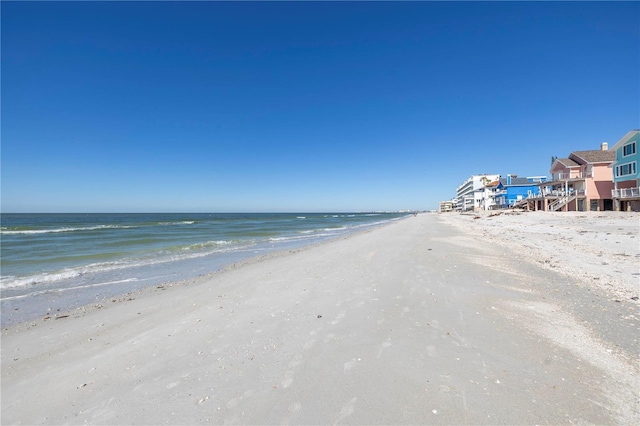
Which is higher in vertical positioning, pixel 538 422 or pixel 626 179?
pixel 626 179

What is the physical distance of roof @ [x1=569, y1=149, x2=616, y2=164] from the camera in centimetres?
3477

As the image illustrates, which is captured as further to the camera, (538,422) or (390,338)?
(390,338)

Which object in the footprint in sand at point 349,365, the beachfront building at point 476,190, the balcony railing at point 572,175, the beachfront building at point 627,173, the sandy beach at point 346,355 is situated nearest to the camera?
the sandy beach at point 346,355

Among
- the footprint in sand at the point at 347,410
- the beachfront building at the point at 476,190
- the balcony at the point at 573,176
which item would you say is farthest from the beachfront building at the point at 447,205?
the footprint in sand at the point at 347,410

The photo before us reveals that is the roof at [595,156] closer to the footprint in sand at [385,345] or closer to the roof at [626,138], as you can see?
→ the roof at [626,138]

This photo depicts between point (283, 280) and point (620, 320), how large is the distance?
707cm

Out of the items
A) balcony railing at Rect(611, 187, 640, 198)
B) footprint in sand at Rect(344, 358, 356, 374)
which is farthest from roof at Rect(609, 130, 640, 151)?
footprint in sand at Rect(344, 358, 356, 374)

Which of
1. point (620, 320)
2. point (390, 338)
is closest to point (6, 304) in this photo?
point (390, 338)

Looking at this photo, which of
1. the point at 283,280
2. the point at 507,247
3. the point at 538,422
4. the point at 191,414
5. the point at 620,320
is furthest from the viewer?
the point at 507,247

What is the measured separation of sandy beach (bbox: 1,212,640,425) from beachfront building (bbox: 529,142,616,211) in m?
37.4

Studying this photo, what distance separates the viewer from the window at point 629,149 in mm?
28763

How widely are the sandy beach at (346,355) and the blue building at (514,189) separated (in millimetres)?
61443

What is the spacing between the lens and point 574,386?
2936mm

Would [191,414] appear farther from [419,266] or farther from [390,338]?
[419,266]
